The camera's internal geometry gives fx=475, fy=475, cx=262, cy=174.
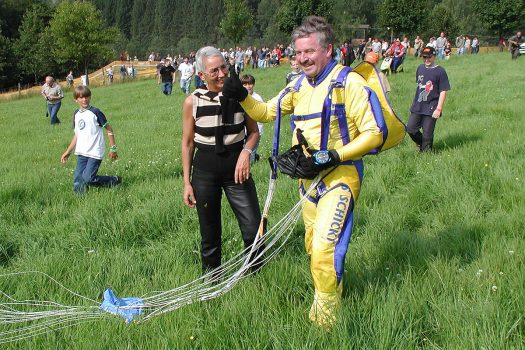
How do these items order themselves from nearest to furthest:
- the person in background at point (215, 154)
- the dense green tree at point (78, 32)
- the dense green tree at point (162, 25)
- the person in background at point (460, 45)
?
the person in background at point (215, 154)
the person in background at point (460, 45)
the dense green tree at point (78, 32)
the dense green tree at point (162, 25)

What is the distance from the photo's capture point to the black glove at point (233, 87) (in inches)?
125

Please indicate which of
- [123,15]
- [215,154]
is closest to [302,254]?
[215,154]

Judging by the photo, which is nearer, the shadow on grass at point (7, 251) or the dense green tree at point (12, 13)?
the shadow on grass at point (7, 251)

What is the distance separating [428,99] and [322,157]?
6.26m

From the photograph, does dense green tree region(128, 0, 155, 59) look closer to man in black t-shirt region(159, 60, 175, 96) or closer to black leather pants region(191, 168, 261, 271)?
Result: man in black t-shirt region(159, 60, 175, 96)

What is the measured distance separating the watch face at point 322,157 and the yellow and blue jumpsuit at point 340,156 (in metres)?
0.09

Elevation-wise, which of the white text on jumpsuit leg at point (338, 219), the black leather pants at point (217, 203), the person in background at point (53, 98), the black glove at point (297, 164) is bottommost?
the person in background at point (53, 98)

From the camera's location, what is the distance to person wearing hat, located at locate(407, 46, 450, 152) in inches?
Result: 326

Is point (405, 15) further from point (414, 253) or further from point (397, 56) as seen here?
point (414, 253)

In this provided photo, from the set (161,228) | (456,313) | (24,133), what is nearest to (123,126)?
(24,133)

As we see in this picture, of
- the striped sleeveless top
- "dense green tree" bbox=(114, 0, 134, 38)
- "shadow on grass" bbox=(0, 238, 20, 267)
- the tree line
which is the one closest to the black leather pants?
the striped sleeveless top

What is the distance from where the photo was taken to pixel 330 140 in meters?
3.00

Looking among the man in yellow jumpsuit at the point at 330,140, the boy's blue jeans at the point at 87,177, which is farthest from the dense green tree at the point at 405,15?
the man in yellow jumpsuit at the point at 330,140

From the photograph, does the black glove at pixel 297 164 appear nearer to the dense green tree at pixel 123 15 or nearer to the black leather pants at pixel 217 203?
the black leather pants at pixel 217 203
